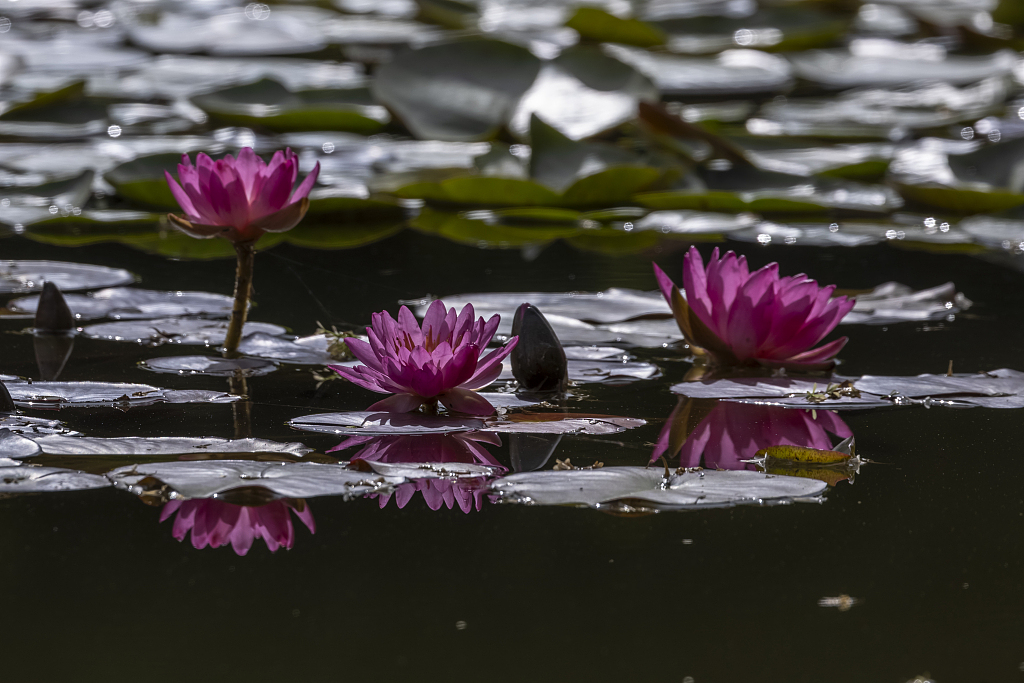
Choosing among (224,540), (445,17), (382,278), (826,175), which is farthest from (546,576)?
(445,17)

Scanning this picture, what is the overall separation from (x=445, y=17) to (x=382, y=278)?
2821mm

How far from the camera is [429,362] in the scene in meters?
1.27

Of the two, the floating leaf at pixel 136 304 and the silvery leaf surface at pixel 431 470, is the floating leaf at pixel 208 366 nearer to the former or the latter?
the floating leaf at pixel 136 304

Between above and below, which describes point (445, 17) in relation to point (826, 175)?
above

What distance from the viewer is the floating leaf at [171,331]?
5.50ft

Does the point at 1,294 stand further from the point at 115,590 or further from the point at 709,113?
the point at 709,113

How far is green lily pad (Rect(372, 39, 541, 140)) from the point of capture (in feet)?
10.8

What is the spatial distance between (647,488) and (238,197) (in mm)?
674

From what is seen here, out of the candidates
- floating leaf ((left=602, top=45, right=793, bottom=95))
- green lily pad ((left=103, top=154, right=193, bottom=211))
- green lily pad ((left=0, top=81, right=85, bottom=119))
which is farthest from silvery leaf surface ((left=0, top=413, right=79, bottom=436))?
floating leaf ((left=602, top=45, right=793, bottom=95))

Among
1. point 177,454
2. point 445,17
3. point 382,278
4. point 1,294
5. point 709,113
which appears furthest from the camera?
point 445,17

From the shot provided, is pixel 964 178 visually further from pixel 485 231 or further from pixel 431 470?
pixel 431 470

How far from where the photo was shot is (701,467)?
1.19m

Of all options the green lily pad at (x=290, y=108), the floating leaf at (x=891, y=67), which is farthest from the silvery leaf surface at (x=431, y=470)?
the floating leaf at (x=891, y=67)

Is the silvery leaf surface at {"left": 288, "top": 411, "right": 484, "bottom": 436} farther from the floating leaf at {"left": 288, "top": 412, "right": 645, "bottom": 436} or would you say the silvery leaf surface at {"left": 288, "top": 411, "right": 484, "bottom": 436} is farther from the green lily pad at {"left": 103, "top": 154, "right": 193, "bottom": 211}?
the green lily pad at {"left": 103, "top": 154, "right": 193, "bottom": 211}
